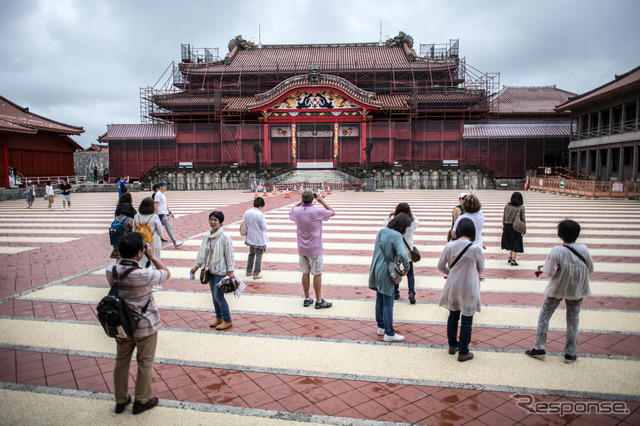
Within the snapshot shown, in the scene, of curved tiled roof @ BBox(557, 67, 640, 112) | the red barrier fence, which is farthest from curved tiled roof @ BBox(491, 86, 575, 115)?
the red barrier fence

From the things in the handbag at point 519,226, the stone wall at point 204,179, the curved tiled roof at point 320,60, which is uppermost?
the curved tiled roof at point 320,60

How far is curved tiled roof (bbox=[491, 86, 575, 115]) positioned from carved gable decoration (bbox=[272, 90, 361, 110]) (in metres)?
14.9

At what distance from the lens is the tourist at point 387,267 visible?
516 cm

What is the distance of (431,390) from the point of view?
4.25m

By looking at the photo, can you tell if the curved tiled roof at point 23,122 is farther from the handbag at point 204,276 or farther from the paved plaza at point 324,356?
the handbag at point 204,276

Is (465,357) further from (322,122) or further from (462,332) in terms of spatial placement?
(322,122)

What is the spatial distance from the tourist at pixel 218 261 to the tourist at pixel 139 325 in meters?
1.62

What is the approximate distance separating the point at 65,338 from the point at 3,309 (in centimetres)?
195

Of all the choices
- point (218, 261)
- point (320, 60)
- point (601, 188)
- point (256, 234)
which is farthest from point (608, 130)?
point (218, 261)

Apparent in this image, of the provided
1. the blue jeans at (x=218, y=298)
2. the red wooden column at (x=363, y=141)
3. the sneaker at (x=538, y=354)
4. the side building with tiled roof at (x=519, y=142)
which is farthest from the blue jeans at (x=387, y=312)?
the side building with tiled roof at (x=519, y=142)

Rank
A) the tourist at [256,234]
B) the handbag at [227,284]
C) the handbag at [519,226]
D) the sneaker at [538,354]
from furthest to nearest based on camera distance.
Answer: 1. the handbag at [519,226]
2. the tourist at [256,234]
3. the handbag at [227,284]
4. the sneaker at [538,354]

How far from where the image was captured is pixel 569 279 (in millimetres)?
4703

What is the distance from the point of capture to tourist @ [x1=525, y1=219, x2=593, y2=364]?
469 centimetres

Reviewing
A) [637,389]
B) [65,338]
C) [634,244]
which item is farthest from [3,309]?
[634,244]
